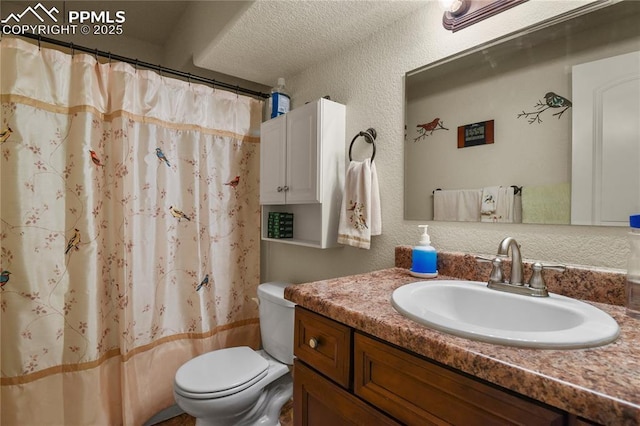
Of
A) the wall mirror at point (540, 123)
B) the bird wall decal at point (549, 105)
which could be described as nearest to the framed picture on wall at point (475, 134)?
the wall mirror at point (540, 123)

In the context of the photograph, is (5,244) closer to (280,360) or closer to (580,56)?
(280,360)

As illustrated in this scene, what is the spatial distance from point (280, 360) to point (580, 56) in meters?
1.66

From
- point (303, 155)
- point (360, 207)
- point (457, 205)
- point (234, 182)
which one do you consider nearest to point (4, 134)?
point (234, 182)

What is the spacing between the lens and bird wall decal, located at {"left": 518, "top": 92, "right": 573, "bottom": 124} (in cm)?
91

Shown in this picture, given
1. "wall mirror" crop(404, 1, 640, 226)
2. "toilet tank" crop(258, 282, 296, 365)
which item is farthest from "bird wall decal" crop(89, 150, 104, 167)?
"wall mirror" crop(404, 1, 640, 226)

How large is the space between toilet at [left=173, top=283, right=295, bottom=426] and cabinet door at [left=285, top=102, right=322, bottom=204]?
538mm

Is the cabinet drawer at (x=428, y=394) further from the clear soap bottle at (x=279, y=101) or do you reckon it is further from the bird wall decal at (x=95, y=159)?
the bird wall decal at (x=95, y=159)

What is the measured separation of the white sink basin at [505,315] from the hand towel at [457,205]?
0.26m

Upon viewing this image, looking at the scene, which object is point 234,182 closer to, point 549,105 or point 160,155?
point 160,155

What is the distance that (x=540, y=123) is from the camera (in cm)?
95

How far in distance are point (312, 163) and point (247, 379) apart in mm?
1006

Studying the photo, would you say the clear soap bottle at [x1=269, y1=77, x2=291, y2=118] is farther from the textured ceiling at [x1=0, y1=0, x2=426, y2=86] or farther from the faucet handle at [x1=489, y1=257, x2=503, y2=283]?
the faucet handle at [x1=489, y1=257, x2=503, y2=283]

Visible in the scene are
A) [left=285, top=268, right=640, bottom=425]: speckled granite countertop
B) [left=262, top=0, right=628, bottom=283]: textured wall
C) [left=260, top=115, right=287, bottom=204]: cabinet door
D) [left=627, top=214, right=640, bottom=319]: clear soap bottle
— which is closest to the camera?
[left=285, top=268, right=640, bottom=425]: speckled granite countertop

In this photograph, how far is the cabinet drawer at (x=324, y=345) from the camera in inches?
29.7
